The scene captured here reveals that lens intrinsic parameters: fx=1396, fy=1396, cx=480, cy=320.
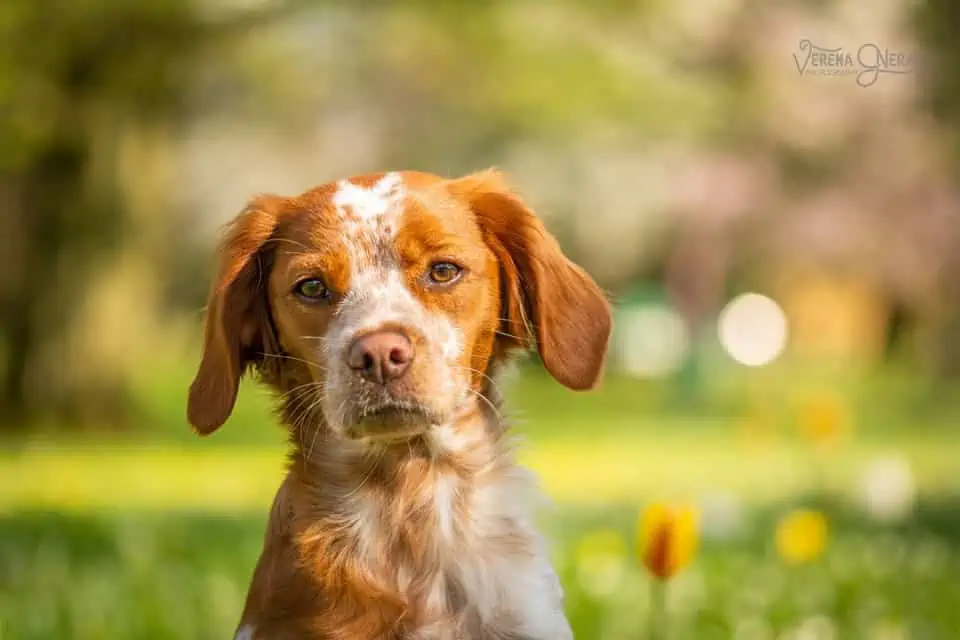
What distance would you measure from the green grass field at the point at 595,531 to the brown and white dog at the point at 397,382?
31cm

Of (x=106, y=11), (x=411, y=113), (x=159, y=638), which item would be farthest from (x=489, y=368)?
(x=411, y=113)

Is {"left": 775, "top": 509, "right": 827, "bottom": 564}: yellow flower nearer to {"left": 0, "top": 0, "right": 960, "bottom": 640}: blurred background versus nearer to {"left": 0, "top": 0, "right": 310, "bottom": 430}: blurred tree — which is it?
{"left": 0, "top": 0, "right": 960, "bottom": 640}: blurred background

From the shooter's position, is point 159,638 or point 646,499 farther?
point 646,499

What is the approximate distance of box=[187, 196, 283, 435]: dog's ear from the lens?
12.3ft

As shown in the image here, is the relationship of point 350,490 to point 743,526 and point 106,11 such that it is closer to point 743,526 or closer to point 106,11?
point 743,526

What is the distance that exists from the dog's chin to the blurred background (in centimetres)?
51

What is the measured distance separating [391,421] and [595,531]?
17.6ft

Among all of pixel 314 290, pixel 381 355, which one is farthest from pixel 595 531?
pixel 381 355

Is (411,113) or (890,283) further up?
(411,113)

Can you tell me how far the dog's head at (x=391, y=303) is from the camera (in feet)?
11.5

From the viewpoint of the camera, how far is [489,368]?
3881mm

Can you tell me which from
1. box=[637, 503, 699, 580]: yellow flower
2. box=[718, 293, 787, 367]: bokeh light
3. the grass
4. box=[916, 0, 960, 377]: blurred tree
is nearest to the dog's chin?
box=[637, 503, 699, 580]: yellow flower

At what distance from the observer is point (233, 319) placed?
3854 millimetres

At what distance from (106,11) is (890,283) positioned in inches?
720
